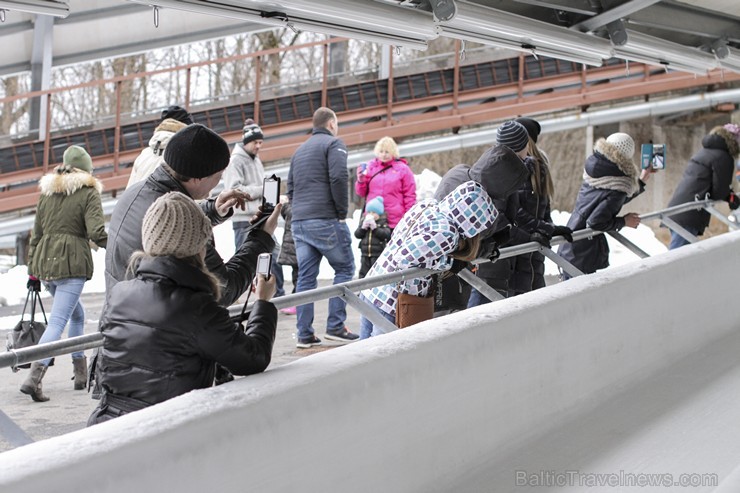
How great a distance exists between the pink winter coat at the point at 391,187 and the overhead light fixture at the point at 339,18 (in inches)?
114

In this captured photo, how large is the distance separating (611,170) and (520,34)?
1.24 metres

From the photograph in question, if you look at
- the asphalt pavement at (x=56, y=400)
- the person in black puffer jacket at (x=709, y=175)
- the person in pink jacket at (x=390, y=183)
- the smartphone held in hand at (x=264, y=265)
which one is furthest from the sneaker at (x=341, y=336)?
the smartphone held in hand at (x=264, y=265)

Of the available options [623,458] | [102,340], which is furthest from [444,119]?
[102,340]

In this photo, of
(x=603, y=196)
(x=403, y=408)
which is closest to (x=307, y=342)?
(x=603, y=196)

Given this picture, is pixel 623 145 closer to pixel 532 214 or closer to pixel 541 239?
pixel 532 214

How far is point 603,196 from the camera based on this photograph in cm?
568

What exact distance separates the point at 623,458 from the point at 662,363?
1398 millimetres

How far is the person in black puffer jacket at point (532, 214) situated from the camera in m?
5.01

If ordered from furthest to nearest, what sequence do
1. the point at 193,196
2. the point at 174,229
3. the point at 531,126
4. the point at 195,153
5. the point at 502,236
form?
1. the point at 531,126
2. the point at 502,236
3. the point at 193,196
4. the point at 195,153
5. the point at 174,229

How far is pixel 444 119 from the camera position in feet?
40.2

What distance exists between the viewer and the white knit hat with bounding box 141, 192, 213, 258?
2.50 m

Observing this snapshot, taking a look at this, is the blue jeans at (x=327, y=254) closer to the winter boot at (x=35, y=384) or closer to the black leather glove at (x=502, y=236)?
the winter boot at (x=35, y=384)

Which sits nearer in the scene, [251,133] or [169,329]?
[169,329]

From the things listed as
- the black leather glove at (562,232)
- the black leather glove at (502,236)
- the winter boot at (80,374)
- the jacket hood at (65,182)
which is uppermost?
the jacket hood at (65,182)
